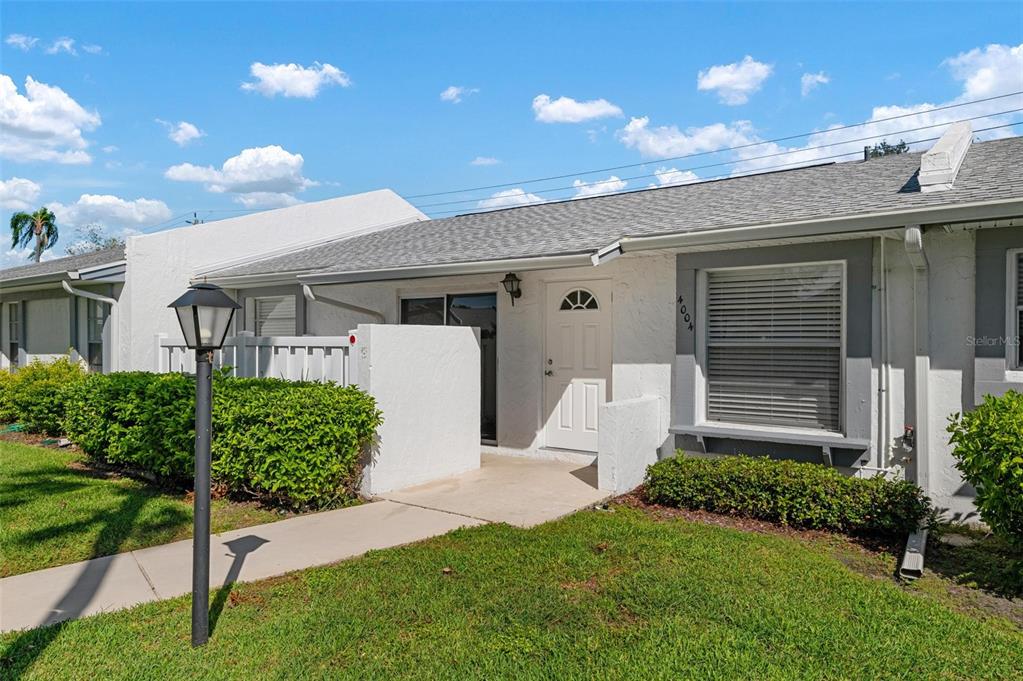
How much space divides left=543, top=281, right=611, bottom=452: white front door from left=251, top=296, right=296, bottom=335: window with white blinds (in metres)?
5.34

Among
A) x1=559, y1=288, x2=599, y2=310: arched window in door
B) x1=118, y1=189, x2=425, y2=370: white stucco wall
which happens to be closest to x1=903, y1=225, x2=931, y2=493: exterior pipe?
x1=559, y1=288, x2=599, y2=310: arched window in door

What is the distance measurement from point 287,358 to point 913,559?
659cm

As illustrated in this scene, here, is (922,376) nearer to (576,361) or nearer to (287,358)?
(576,361)

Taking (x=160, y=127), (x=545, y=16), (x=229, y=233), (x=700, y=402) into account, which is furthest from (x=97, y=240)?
(x=700, y=402)

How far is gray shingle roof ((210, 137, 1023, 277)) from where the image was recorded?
19.9 feet

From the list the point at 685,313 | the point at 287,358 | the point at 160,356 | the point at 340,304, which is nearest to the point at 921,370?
the point at 685,313

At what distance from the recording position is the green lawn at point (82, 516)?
16.4 feet

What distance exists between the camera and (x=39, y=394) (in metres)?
11.1

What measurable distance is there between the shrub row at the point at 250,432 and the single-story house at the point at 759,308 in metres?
2.54

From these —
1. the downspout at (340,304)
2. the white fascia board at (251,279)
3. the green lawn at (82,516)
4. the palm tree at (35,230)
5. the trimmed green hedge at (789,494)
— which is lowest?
the green lawn at (82,516)

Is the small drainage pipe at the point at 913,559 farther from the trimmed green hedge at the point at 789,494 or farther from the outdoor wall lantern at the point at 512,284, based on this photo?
the outdoor wall lantern at the point at 512,284

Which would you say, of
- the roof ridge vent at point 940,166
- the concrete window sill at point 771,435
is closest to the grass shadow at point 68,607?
the concrete window sill at point 771,435

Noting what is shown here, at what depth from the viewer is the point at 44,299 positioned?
1445 centimetres

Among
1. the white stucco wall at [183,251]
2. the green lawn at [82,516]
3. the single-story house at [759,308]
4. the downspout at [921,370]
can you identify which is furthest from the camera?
the white stucco wall at [183,251]
